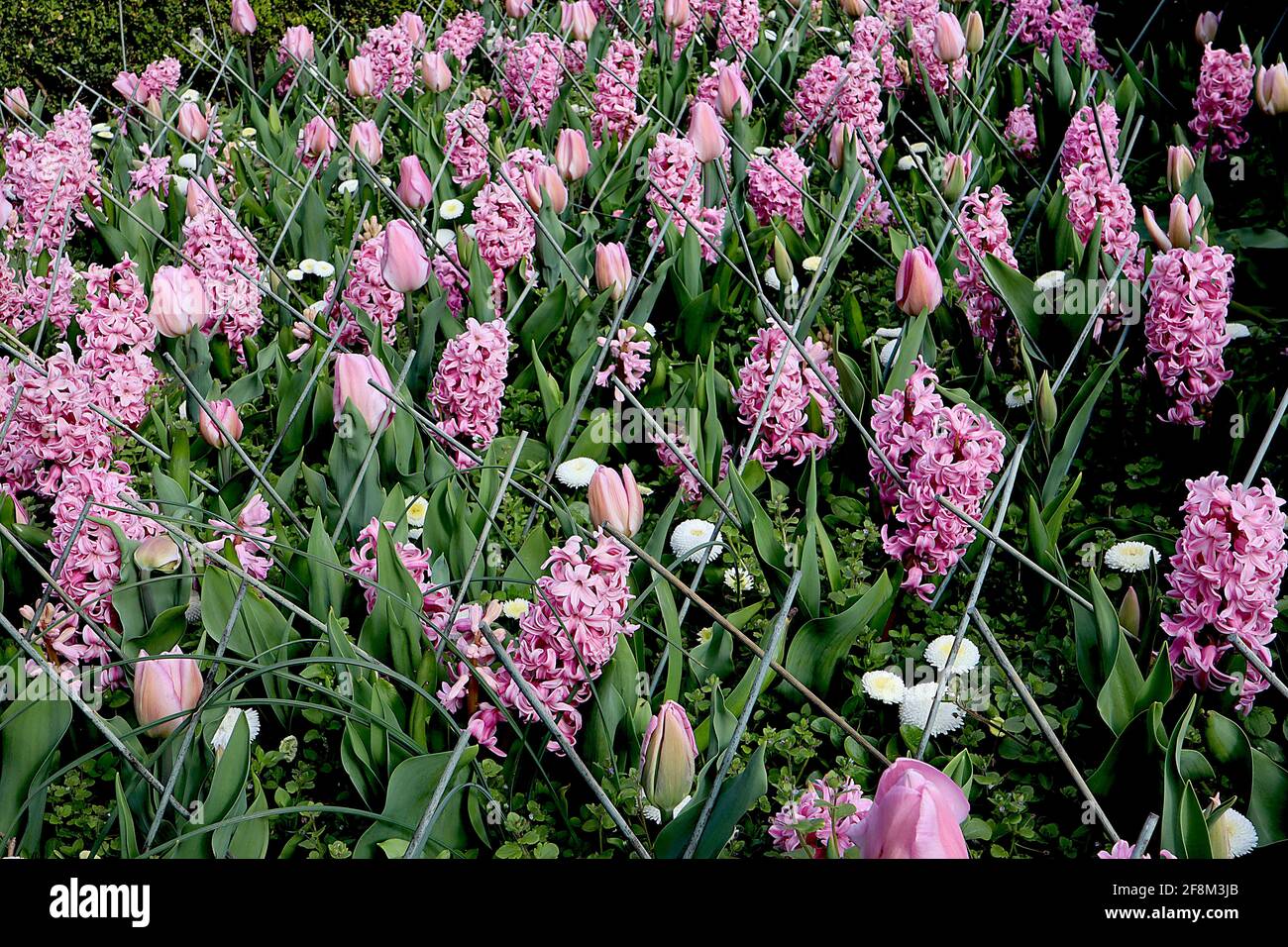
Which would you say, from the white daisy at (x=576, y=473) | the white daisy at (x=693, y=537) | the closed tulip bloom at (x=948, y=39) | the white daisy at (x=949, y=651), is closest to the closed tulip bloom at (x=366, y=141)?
the white daisy at (x=576, y=473)

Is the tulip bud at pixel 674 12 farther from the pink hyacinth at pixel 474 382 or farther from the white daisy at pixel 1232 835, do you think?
the white daisy at pixel 1232 835

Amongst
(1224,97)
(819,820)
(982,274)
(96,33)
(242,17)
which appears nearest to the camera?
(819,820)

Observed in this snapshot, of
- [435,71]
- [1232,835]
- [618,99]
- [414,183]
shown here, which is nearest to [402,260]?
[414,183]

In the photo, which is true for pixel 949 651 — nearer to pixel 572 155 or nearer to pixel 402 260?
pixel 402 260

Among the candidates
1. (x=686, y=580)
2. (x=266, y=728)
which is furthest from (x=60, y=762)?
(x=686, y=580)

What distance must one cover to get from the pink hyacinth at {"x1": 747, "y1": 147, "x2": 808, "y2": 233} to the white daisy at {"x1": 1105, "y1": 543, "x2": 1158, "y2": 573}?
130 cm

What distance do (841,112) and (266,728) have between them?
2274mm

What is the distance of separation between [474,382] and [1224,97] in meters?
2.13

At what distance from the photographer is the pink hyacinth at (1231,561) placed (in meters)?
1.25

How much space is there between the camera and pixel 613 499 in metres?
1.55

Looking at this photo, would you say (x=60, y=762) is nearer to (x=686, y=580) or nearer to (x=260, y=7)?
(x=686, y=580)

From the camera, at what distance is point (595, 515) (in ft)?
5.11

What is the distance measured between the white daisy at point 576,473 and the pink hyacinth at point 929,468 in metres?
0.54

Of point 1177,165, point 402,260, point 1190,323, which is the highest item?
point 1177,165
